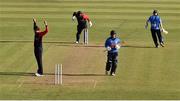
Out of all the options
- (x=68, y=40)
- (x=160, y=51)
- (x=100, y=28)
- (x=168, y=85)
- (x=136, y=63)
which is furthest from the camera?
(x=100, y=28)

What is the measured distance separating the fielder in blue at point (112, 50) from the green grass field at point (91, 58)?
0.42 m

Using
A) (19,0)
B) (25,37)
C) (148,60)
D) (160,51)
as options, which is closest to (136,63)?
(148,60)

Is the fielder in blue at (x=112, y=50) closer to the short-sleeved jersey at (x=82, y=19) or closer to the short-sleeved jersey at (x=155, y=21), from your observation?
the short-sleeved jersey at (x=155, y=21)

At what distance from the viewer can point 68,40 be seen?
3147cm

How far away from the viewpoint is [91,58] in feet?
87.4

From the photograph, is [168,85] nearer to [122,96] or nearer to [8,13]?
[122,96]


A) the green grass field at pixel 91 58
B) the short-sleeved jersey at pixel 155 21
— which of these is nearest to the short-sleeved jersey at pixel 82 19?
the green grass field at pixel 91 58

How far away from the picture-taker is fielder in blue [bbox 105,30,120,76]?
909 inches

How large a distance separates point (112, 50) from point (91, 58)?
3545mm

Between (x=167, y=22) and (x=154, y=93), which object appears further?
(x=167, y=22)

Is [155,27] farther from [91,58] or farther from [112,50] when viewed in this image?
[112,50]

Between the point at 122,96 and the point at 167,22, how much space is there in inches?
720

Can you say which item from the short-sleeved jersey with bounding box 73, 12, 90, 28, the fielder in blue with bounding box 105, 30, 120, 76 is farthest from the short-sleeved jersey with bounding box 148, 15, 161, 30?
the fielder in blue with bounding box 105, 30, 120, 76

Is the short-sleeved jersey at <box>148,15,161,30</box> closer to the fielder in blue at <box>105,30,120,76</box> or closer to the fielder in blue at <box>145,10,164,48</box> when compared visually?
the fielder in blue at <box>145,10,164,48</box>
